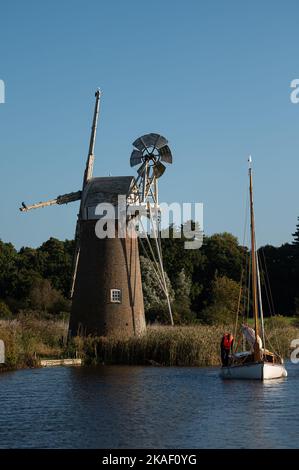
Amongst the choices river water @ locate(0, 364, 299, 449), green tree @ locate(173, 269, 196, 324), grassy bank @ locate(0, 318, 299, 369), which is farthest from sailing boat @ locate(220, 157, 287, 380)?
green tree @ locate(173, 269, 196, 324)

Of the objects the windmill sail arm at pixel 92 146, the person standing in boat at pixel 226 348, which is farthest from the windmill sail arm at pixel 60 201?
the person standing in boat at pixel 226 348

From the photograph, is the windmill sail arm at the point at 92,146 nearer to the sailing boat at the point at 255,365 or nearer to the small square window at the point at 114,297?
the small square window at the point at 114,297

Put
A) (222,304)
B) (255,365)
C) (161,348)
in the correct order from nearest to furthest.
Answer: (255,365), (161,348), (222,304)

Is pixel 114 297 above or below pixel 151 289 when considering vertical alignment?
below

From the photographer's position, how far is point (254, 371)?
101ft

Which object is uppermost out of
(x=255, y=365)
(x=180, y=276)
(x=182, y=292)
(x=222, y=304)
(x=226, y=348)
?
(x=180, y=276)

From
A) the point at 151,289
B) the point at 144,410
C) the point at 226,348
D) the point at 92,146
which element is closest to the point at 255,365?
the point at 226,348

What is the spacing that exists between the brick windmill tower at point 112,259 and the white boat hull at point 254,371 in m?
9.50

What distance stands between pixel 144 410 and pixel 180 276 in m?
45.1

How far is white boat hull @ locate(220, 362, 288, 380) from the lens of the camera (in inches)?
1205

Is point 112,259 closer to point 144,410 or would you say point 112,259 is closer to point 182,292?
point 144,410

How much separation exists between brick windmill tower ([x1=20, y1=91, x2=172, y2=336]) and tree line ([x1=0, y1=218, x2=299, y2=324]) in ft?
45.2

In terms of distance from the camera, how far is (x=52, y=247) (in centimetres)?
7438
